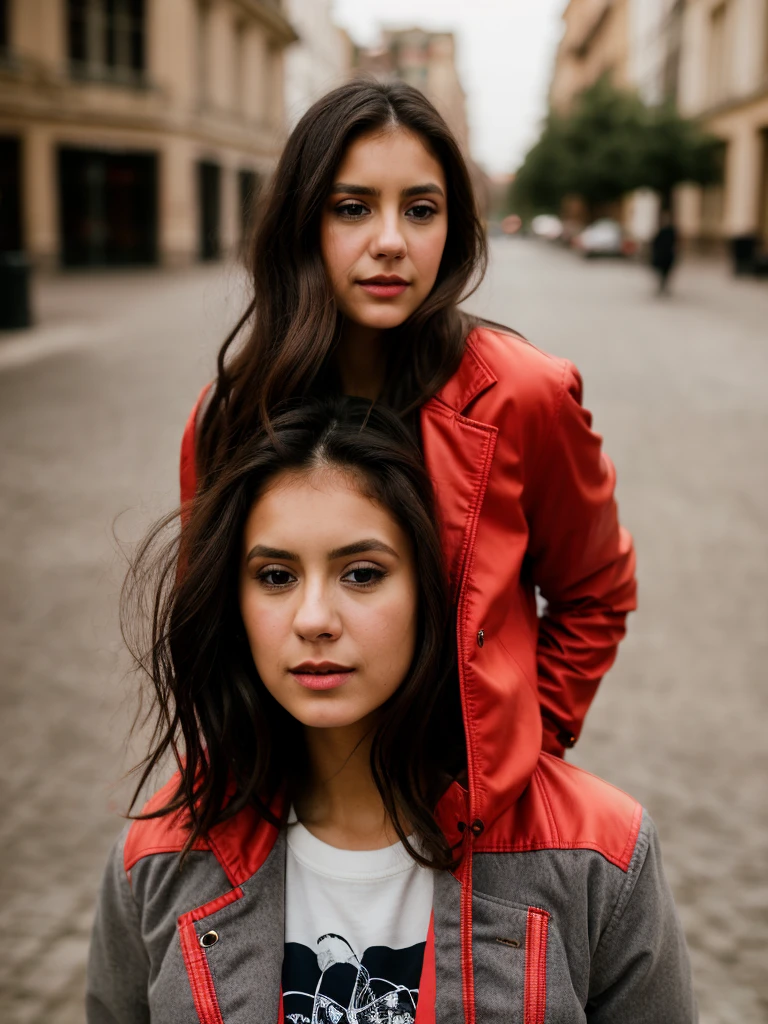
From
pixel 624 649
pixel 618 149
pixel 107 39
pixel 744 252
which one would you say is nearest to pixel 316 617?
pixel 624 649

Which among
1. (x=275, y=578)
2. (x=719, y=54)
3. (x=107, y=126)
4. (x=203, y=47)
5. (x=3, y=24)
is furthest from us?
(x=719, y=54)

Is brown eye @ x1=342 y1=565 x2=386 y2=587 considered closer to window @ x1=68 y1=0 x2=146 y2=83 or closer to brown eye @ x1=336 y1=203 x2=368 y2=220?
brown eye @ x1=336 y1=203 x2=368 y2=220

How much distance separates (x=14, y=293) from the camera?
55.3 ft

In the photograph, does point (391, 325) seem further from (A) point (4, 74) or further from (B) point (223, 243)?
(B) point (223, 243)

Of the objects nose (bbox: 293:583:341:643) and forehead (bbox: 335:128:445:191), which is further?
forehead (bbox: 335:128:445:191)

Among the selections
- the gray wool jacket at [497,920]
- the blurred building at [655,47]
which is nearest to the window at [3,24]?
the blurred building at [655,47]

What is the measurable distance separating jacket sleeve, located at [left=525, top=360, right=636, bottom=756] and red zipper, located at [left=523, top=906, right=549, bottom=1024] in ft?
1.59

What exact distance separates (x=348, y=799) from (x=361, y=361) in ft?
2.72

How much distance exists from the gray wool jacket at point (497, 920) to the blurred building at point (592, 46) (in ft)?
153

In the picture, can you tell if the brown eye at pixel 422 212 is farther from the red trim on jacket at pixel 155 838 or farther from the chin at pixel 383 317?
the red trim on jacket at pixel 155 838

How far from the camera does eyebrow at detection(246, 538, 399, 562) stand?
158 cm

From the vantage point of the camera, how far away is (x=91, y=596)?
19.9 ft

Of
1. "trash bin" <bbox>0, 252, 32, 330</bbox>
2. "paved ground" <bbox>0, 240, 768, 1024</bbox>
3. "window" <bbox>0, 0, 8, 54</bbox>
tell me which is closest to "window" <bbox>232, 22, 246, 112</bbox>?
"window" <bbox>0, 0, 8, 54</bbox>

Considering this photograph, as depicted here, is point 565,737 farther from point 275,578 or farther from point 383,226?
point 383,226
